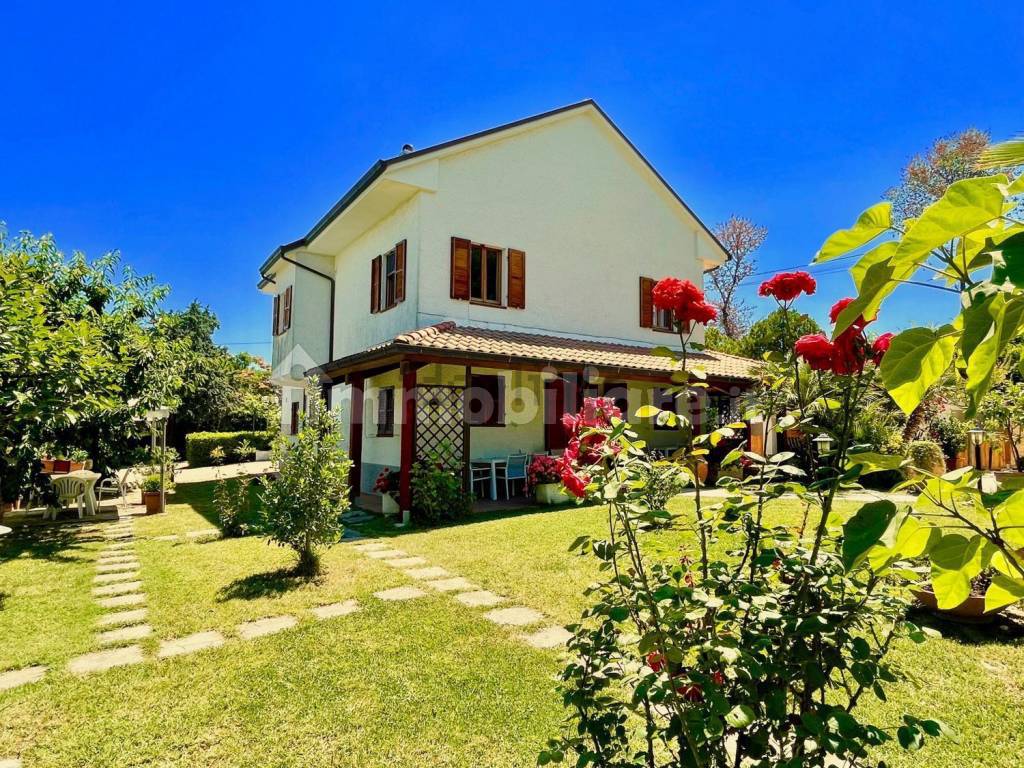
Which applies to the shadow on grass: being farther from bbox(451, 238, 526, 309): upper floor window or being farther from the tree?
the tree

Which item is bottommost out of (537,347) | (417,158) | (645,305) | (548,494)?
(548,494)

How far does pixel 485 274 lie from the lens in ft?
42.6

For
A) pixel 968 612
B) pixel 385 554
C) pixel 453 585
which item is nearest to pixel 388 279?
pixel 385 554

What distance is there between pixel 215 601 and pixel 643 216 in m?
14.4

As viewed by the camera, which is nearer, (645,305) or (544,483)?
(544,483)

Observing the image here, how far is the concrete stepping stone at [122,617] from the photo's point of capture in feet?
16.6

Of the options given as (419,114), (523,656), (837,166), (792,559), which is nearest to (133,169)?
(419,114)

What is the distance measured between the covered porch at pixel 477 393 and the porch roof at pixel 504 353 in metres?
0.03

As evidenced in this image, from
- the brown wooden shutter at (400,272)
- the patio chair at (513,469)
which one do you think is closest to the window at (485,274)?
the brown wooden shutter at (400,272)

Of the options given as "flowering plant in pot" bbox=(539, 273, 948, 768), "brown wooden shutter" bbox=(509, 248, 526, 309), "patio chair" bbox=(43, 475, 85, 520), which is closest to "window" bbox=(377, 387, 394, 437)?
"brown wooden shutter" bbox=(509, 248, 526, 309)

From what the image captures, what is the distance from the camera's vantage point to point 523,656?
4125 millimetres

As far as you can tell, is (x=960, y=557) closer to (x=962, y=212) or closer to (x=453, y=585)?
(x=962, y=212)

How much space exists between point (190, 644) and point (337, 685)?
1666mm

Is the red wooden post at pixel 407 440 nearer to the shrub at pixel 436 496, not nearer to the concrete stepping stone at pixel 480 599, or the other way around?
the shrub at pixel 436 496
